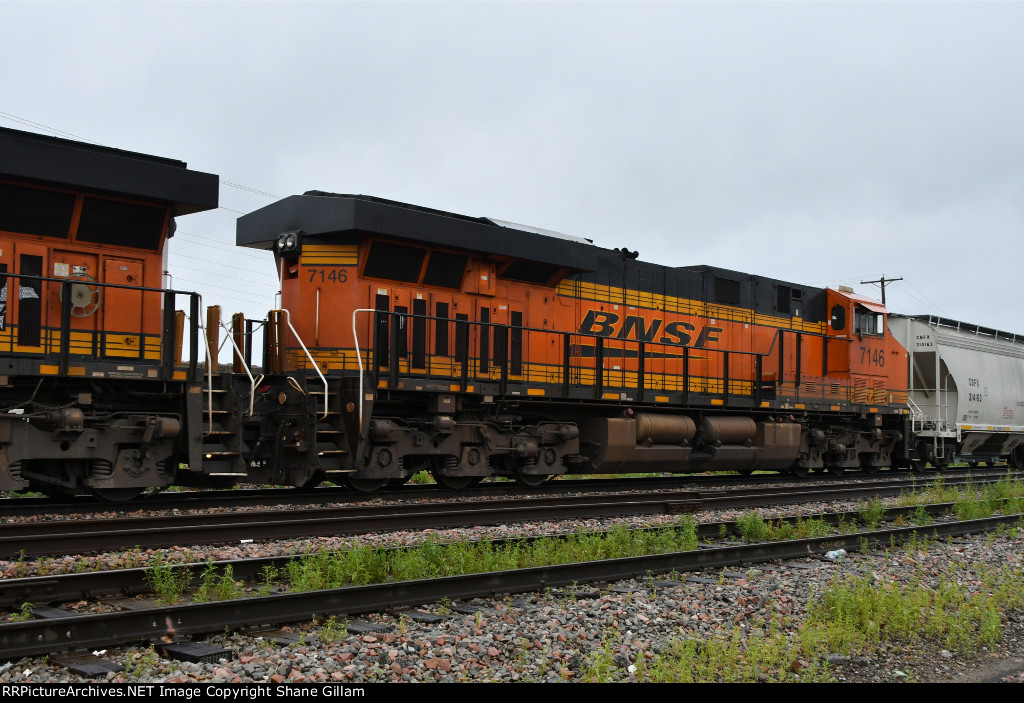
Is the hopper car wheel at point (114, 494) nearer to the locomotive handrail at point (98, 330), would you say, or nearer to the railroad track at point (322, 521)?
the railroad track at point (322, 521)

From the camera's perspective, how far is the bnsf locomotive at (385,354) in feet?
28.6

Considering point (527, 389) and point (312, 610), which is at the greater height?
point (527, 389)

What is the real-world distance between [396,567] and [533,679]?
2012 mm

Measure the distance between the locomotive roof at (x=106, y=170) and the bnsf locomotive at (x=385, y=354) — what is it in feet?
0.07

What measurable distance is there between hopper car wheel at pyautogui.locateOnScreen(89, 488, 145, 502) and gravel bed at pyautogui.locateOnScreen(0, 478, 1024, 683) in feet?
8.82

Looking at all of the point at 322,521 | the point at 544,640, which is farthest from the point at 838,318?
the point at 544,640

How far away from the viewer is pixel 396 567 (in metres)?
5.99

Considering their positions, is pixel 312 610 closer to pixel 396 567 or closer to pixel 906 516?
pixel 396 567

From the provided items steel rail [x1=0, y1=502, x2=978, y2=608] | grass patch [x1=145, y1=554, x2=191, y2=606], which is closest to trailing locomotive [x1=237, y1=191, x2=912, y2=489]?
steel rail [x1=0, y1=502, x2=978, y2=608]

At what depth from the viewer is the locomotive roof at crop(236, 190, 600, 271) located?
10891 millimetres

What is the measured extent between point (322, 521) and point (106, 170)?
14.4 ft
